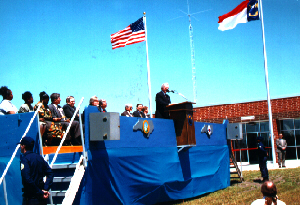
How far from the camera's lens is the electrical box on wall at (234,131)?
1291 centimetres

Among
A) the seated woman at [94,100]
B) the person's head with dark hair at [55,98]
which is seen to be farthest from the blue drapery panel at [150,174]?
the person's head with dark hair at [55,98]

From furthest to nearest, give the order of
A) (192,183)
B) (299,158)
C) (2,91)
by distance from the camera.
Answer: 1. (299,158)
2. (192,183)
3. (2,91)

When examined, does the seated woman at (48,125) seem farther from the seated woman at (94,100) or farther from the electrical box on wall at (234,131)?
the electrical box on wall at (234,131)

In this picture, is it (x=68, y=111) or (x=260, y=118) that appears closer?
(x=68, y=111)

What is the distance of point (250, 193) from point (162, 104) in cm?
374

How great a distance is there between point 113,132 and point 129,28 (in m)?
9.11

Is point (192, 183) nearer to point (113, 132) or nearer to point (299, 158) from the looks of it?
point (113, 132)

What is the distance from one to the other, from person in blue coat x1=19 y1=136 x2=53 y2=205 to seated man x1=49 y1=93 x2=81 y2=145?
83.1 inches

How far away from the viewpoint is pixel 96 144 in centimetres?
702

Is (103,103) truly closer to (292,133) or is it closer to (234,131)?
(234,131)

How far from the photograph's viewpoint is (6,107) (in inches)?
292

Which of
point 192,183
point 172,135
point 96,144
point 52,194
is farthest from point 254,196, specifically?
point 52,194

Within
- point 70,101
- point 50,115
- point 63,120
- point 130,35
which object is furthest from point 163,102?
point 130,35

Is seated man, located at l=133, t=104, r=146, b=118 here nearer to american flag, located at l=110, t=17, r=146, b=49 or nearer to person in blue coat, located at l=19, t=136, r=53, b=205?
american flag, located at l=110, t=17, r=146, b=49
